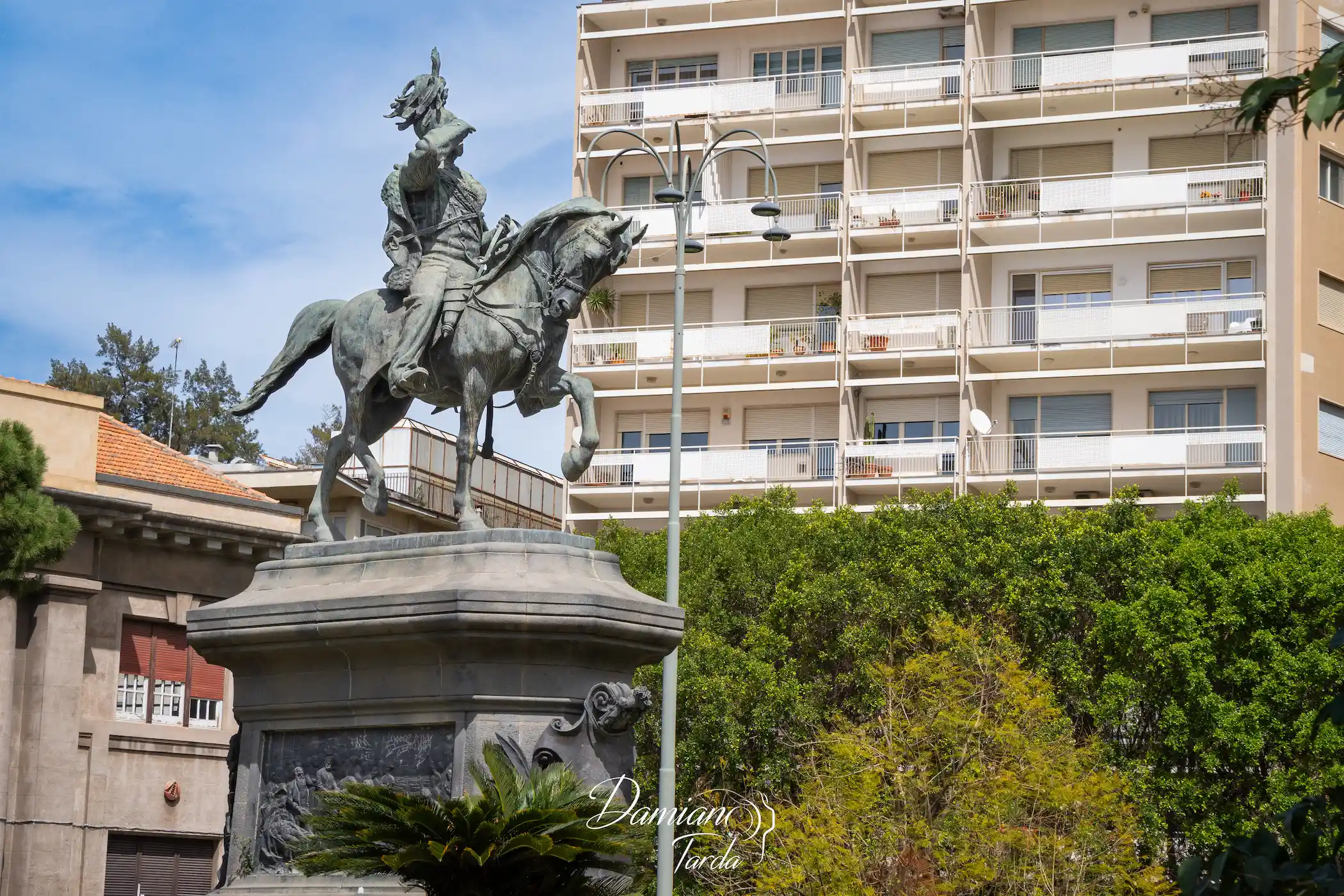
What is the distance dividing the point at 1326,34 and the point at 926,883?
97.4 feet

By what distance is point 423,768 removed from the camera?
48.5 feet

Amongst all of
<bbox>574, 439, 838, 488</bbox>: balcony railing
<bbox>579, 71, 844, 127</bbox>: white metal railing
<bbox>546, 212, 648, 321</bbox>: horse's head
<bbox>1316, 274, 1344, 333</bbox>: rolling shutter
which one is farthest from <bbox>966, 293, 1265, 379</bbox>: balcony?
<bbox>546, 212, 648, 321</bbox>: horse's head

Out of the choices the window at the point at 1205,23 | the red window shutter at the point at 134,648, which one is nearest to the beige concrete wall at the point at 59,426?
the red window shutter at the point at 134,648

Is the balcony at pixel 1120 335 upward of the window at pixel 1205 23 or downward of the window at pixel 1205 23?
downward

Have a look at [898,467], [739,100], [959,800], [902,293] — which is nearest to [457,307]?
[959,800]

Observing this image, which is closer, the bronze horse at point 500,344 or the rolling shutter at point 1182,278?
the bronze horse at point 500,344

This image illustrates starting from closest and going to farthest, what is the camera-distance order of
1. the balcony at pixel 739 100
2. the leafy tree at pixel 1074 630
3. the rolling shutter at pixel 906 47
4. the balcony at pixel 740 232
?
the leafy tree at pixel 1074 630
the balcony at pixel 740 232
the rolling shutter at pixel 906 47
the balcony at pixel 739 100

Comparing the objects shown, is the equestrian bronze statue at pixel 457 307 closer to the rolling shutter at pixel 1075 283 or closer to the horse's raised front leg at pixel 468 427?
the horse's raised front leg at pixel 468 427

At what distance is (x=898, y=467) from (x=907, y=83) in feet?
32.7

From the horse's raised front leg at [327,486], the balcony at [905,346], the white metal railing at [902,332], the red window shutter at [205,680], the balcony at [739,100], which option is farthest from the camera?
the balcony at [739,100]

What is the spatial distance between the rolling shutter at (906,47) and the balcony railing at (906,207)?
3604 millimetres

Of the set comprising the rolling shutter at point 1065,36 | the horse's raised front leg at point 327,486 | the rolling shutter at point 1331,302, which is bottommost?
the horse's raised front leg at point 327,486

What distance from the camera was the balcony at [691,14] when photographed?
57.2m

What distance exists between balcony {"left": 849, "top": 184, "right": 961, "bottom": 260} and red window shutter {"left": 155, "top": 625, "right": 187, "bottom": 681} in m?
20.1
